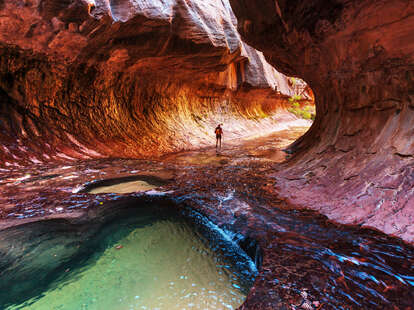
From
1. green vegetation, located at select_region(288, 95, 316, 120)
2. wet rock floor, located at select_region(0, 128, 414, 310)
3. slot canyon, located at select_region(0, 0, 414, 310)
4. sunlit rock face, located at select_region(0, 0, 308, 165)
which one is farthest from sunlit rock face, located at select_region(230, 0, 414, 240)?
green vegetation, located at select_region(288, 95, 316, 120)

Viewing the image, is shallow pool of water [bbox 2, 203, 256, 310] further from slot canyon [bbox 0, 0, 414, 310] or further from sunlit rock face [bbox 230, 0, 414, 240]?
sunlit rock face [bbox 230, 0, 414, 240]

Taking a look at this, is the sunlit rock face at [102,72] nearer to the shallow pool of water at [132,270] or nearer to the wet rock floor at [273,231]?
the wet rock floor at [273,231]

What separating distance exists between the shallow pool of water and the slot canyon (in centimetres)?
2

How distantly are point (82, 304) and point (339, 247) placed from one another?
2.62 m

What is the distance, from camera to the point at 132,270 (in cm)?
239

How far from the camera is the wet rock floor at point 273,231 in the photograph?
1714 millimetres

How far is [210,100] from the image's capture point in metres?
15.8

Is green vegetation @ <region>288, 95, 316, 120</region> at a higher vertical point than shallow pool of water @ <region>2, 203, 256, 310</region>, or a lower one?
higher

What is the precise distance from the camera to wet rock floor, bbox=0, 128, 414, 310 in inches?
67.5

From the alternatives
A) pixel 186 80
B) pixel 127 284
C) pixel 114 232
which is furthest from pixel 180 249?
pixel 186 80

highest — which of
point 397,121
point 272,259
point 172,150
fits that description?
point 397,121

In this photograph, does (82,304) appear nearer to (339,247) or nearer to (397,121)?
(339,247)

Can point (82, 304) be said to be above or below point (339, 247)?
below

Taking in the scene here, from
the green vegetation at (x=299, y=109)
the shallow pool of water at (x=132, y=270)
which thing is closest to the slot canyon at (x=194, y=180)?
the shallow pool of water at (x=132, y=270)
